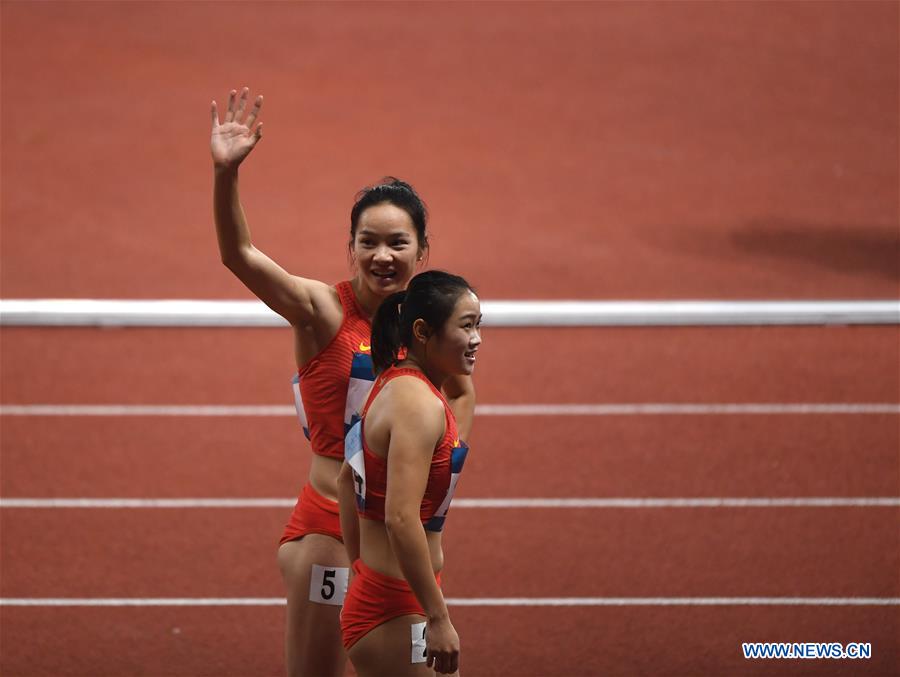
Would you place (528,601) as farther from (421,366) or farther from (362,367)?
(421,366)

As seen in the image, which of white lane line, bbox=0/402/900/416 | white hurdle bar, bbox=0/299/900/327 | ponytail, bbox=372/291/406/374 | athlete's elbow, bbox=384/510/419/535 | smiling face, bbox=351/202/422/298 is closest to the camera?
athlete's elbow, bbox=384/510/419/535

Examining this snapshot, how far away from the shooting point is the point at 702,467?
23.6 ft

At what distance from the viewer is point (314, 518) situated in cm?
385

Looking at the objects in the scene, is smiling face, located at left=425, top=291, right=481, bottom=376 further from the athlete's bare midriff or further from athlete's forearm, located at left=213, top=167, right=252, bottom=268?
athlete's forearm, located at left=213, top=167, right=252, bottom=268

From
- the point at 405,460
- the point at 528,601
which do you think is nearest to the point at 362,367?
the point at 405,460

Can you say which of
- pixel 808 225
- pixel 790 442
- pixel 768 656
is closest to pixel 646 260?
pixel 808 225

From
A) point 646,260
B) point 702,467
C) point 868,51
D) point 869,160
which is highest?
point 868,51

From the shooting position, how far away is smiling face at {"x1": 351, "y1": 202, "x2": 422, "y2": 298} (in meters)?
3.73

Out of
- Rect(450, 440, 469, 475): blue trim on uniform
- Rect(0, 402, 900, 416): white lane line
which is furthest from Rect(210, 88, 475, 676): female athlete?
Rect(0, 402, 900, 416): white lane line

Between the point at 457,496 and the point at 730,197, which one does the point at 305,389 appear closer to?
the point at 457,496

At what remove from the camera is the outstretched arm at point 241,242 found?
11.8 feet

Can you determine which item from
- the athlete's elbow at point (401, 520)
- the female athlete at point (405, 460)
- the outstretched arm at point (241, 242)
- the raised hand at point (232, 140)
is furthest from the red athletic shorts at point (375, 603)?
the raised hand at point (232, 140)

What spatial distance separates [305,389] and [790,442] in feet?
14.5

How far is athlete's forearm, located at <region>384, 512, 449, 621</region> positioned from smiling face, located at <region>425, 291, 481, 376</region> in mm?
431
